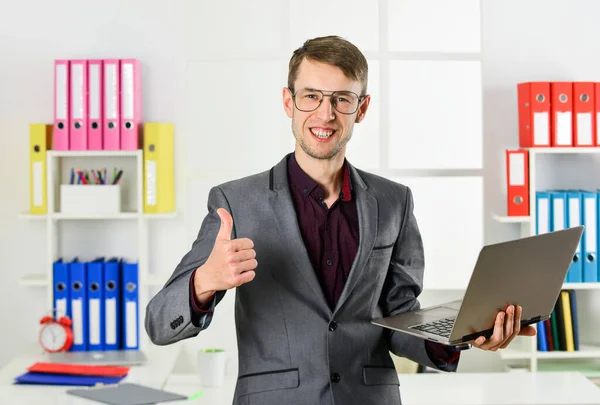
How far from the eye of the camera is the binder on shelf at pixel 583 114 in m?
3.78

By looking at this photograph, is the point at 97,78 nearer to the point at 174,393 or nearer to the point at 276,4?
the point at 276,4

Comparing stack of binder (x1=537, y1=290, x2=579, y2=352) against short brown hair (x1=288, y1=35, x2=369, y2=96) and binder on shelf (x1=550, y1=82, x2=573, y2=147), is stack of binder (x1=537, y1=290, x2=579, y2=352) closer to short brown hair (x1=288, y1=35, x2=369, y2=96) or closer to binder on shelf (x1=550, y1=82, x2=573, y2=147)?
binder on shelf (x1=550, y1=82, x2=573, y2=147)

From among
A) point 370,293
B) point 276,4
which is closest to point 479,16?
point 276,4

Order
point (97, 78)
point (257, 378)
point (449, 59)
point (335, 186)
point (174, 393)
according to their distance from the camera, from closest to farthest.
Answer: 1. point (257, 378)
2. point (335, 186)
3. point (174, 393)
4. point (97, 78)
5. point (449, 59)

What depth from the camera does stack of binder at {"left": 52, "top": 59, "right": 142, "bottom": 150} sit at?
3607 mm

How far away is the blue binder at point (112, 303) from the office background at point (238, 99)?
0.84 feet

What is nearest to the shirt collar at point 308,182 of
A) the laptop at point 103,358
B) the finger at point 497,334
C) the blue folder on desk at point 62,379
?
the finger at point 497,334

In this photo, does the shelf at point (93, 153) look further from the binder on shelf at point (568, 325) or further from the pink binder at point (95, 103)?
the binder on shelf at point (568, 325)

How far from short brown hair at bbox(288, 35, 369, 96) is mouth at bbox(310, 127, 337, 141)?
0.12 metres

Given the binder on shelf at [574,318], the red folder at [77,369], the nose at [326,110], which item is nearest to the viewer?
the nose at [326,110]

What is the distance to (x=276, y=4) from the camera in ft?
12.4

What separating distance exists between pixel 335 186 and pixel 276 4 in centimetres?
208

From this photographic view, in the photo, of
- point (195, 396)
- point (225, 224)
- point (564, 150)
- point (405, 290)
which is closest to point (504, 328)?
point (405, 290)

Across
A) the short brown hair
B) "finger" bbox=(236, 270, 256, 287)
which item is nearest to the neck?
the short brown hair
